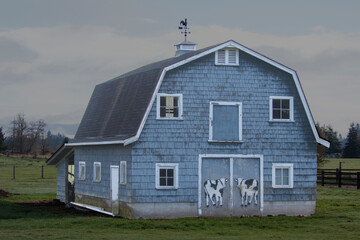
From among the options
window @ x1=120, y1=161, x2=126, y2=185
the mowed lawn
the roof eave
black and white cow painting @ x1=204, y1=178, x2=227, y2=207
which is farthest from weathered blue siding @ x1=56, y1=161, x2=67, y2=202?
black and white cow painting @ x1=204, y1=178, x2=227, y2=207

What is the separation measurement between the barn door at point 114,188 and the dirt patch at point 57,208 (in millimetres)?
813

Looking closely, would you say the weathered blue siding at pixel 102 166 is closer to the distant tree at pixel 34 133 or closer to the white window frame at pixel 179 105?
the white window frame at pixel 179 105

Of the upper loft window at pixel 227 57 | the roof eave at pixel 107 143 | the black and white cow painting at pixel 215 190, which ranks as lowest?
the black and white cow painting at pixel 215 190

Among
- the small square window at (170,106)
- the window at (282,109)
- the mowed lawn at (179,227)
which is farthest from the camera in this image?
the window at (282,109)

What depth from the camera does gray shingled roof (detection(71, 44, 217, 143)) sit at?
90.6ft

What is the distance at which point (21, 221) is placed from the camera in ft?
86.3

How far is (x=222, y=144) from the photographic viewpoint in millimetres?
27906

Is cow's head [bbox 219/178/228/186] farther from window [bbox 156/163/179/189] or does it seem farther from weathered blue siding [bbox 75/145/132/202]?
weathered blue siding [bbox 75/145/132/202]

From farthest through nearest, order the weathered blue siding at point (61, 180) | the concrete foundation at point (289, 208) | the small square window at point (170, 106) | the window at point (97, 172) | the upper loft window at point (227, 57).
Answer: the weathered blue siding at point (61, 180) → the window at point (97, 172) → the concrete foundation at point (289, 208) → the upper loft window at point (227, 57) → the small square window at point (170, 106)

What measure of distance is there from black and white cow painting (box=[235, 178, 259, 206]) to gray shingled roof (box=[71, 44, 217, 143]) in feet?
16.1

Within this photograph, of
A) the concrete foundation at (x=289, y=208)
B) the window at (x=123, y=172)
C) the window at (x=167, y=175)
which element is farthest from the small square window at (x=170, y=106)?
the concrete foundation at (x=289, y=208)

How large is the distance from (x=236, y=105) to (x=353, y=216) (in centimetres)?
659

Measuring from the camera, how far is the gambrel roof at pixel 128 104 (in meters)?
27.1

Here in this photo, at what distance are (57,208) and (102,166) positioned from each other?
5.04 meters
